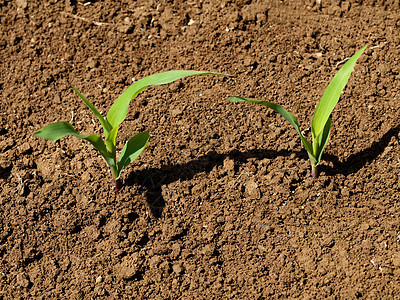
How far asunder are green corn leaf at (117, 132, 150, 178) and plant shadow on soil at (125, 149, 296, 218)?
0.16 m

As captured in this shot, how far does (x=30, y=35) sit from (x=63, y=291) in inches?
56.8

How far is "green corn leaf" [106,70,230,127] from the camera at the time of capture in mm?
1988

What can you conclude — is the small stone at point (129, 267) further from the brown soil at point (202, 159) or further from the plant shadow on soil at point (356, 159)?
the plant shadow on soil at point (356, 159)

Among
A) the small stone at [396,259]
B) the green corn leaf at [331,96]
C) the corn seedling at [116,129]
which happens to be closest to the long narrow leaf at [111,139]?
the corn seedling at [116,129]

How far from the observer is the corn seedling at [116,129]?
190cm

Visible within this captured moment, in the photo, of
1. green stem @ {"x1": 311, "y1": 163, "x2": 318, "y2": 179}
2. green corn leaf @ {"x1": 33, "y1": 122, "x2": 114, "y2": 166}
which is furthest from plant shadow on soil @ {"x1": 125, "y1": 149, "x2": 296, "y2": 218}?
green corn leaf @ {"x1": 33, "y1": 122, "x2": 114, "y2": 166}

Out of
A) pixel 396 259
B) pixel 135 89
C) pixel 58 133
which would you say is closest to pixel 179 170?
pixel 135 89

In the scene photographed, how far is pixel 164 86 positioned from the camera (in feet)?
8.58

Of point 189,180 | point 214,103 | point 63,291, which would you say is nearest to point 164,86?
point 214,103

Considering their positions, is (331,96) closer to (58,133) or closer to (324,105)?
(324,105)

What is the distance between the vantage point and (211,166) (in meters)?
2.38

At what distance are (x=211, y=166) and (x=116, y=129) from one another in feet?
1.70

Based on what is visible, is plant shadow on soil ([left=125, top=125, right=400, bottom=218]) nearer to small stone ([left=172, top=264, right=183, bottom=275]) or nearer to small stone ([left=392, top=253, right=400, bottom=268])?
small stone ([left=172, top=264, right=183, bottom=275])

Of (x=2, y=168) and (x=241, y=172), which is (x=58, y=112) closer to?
(x=2, y=168)
